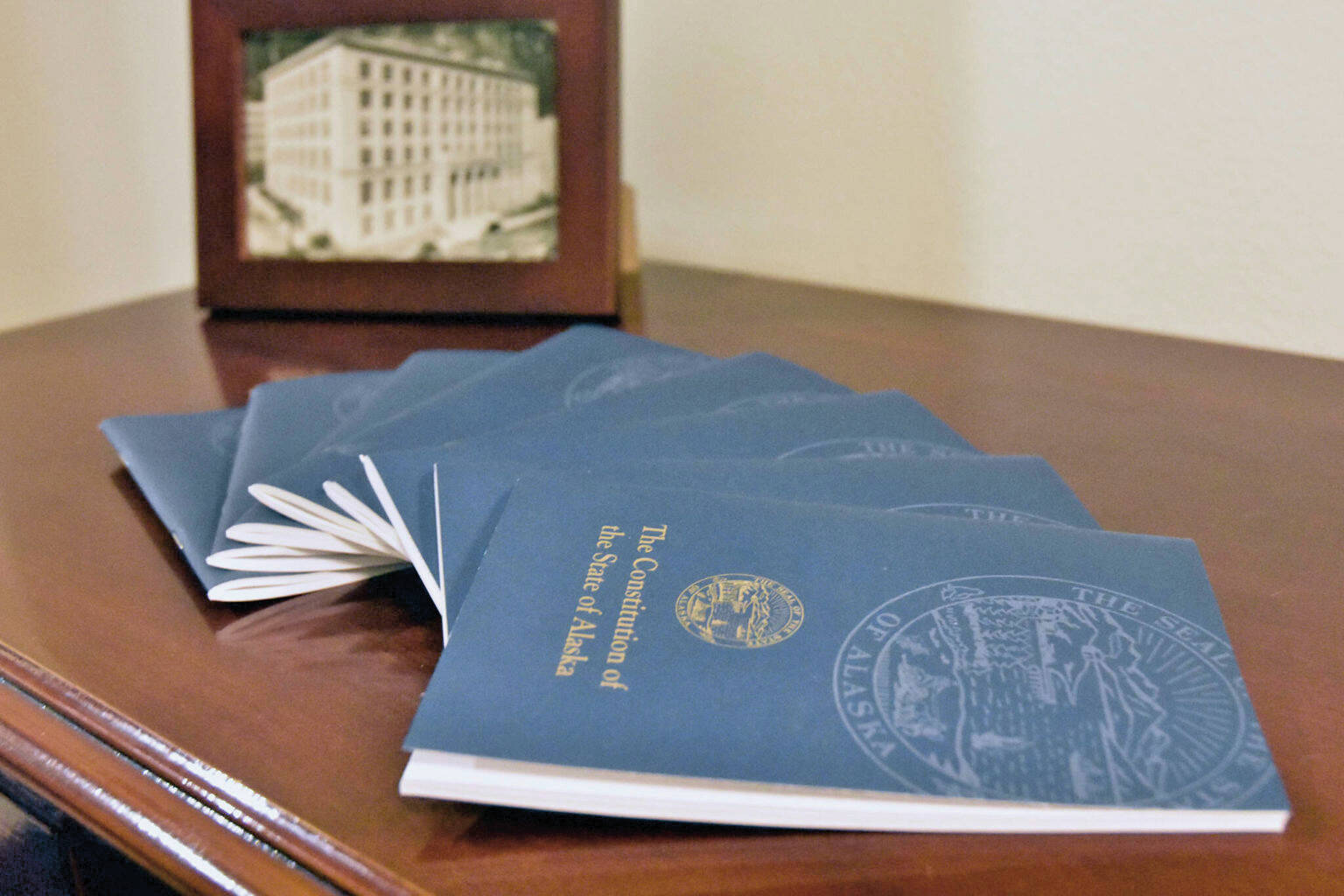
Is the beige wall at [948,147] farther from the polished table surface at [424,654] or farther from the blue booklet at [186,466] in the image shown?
the blue booklet at [186,466]

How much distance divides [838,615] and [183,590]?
329 millimetres

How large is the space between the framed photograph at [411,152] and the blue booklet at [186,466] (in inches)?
12.6

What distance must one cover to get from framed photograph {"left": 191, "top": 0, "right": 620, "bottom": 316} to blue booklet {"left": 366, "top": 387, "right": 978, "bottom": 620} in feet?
1.31

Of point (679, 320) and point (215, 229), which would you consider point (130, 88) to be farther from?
point (679, 320)

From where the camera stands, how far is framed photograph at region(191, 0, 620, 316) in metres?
0.96

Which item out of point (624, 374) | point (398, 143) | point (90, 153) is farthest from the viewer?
point (90, 153)

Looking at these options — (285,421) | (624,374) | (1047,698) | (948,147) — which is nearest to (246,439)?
(285,421)

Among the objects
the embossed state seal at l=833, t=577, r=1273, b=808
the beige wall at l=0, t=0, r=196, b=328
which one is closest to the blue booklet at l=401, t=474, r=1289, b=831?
the embossed state seal at l=833, t=577, r=1273, b=808

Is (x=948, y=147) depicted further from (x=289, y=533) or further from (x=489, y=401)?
(x=289, y=533)

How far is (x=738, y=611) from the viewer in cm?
41

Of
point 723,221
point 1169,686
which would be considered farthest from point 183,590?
point 723,221

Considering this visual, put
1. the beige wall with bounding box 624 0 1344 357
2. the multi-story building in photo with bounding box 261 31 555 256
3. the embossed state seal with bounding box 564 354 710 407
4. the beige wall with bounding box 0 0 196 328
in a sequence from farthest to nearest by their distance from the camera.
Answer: the beige wall with bounding box 0 0 196 328 → the multi-story building in photo with bounding box 261 31 555 256 → the beige wall with bounding box 624 0 1344 357 → the embossed state seal with bounding box 564 354 710 407

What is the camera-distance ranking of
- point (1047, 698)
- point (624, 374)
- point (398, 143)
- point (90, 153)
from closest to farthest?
point (1047, 698)
point (624, 374)
point (398, 143)
point (90, 153)

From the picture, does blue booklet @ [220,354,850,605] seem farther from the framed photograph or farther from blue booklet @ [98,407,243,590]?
the framed photograph
